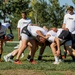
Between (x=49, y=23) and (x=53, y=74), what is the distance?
125 feet

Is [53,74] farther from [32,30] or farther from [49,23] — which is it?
[49,23]

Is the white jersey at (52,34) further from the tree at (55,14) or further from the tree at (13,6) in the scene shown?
the tree at (55,14)

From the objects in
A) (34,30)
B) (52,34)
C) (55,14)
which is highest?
(34,30)

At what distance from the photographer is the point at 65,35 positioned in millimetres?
10156

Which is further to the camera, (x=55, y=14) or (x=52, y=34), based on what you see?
(x=55, y=14)

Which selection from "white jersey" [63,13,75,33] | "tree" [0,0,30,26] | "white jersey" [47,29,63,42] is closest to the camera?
"white jersey" [47,29,63,42]

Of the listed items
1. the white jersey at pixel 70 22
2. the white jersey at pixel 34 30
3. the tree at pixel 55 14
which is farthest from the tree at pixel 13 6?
the white jersey at pixel 34 30

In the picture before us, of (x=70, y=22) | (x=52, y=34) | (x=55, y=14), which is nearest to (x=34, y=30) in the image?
(x=52, y=34)

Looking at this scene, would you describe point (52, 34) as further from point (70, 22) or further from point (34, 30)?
point (70, 22)

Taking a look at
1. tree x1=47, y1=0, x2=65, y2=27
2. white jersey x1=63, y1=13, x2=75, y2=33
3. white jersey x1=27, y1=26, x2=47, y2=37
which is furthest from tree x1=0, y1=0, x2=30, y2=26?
white jersey x1=27, y1=26, x2=47, y2=37

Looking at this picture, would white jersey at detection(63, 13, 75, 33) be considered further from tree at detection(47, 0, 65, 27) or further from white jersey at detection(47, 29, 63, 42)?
tree at detection(47, 0, 65, 27)

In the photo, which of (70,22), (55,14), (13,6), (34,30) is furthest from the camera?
(55,14)

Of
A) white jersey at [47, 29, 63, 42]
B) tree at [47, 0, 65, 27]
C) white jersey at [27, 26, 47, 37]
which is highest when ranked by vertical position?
white jersey at [27, 26, 47, 37]

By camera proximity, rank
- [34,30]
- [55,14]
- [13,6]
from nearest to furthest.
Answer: [34,30] < [13,6] < [55,14]
